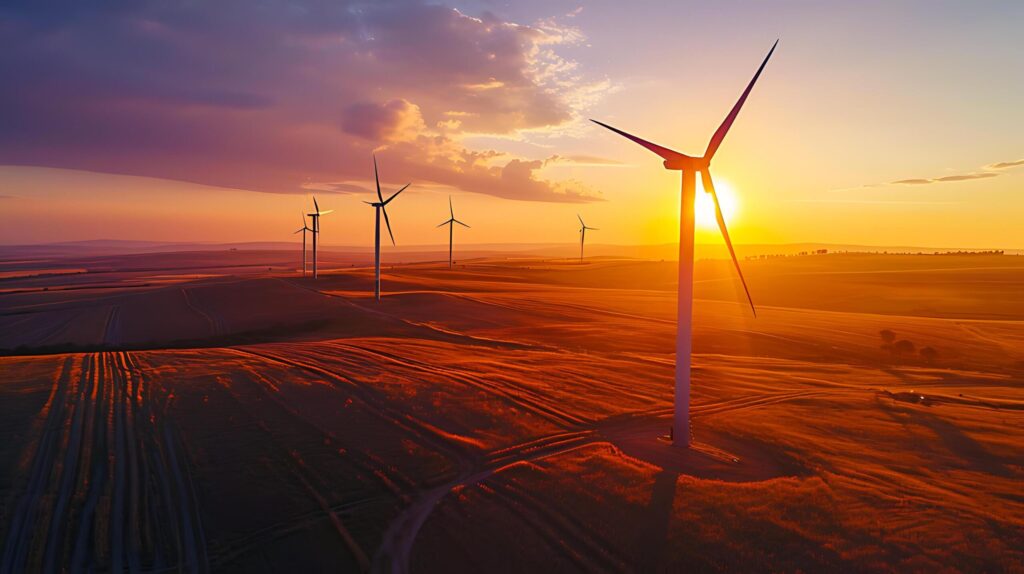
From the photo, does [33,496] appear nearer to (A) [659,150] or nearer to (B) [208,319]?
(A) [659,150]

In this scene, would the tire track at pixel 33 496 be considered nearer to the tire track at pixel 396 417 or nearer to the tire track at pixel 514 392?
the tire track at pixel 396 417

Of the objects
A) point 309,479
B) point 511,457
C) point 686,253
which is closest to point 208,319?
point 309,479

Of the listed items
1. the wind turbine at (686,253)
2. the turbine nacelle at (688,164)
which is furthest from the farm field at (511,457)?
the turbine nacelle at (688,164)

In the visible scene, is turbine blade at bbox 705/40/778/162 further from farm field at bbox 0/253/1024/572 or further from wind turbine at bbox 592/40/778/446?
farm field at bbox 0/253/1024/572

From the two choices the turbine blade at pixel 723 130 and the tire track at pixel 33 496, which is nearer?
the tire track at pixel 33 496

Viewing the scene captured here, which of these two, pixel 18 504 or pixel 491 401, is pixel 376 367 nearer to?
pixel 491 401

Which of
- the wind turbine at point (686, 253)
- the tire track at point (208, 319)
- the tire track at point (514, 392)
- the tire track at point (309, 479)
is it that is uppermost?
the wind turbine at point (686, 253)

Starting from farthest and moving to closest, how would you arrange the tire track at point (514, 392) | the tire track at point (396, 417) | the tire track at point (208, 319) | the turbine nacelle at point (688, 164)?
the tire track at point (208, 319) → the tire track at point (514, 392) → the turbine nacelle at point (688, 164) → the tire track at point (396, 417)

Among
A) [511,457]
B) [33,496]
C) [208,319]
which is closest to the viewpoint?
[33,496]

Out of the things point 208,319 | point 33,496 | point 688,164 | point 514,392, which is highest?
point 688,164

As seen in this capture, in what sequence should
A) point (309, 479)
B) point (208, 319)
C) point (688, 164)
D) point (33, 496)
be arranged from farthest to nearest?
point (208, 319) → point (688, 164) → point (309, 479) → point (33, 496)

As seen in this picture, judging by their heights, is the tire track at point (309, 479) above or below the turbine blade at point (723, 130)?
below

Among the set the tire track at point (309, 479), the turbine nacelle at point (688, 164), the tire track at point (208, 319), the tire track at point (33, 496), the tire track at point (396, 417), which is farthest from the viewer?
the tire track at point (208, 319)
